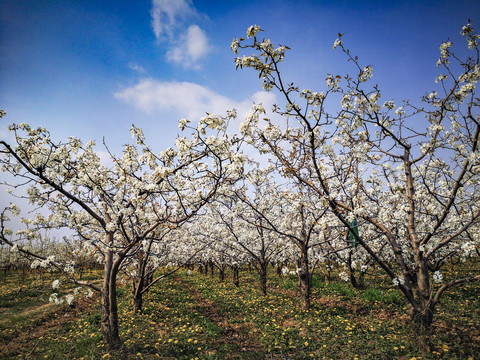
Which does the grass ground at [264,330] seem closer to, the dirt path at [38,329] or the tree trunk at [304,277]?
the dirt path at [38,329]

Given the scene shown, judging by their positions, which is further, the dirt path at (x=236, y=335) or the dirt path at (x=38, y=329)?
the dirt path at (x=38, y=329)

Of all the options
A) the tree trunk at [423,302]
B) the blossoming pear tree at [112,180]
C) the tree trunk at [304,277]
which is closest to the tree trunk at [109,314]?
the blossoming pear tree at [112,180]

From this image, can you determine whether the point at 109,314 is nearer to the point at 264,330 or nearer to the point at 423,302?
the point at 264,330

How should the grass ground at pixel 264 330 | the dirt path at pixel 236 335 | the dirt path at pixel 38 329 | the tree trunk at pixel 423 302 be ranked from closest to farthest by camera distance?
the tree trunk at pixel 423 302, the grass ground at pixel 264 330, the dirt path at pixel 236 335, the dirt path at pixel 38 329

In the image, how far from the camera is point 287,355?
673cm

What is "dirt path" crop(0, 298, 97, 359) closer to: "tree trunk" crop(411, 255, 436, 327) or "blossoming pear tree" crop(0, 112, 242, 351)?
"blossoming pear tree" crop(0, 112, 242, 351)

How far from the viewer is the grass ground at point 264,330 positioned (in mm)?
6648

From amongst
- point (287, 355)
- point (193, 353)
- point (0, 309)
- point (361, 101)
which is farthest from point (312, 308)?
point (0, 309)

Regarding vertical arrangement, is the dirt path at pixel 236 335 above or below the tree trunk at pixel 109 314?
below

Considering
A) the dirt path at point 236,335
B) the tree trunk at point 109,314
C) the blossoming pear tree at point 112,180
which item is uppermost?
the blossoming pear tree at point 112,180

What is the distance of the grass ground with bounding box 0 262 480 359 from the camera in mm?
6648

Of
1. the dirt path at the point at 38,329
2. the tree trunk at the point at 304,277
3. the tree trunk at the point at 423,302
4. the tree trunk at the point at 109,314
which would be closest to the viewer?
the tree trunk at the point at 423,302

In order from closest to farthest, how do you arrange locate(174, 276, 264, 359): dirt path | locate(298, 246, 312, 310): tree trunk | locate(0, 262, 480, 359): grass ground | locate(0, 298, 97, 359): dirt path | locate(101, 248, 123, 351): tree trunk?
locate(0, 262, 480, 359): grass ground < locate(101, 248, 123, 351): tree trunk < locate(174, 276, 264, 359): dirt path < locate(0, 298, 97, 359): dirt path < locate(298, 246, 312, 310): tree trunk

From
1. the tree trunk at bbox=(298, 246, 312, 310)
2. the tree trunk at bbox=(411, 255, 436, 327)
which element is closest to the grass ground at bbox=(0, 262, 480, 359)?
the tree trunk at bbox=(411, 255, 436, 327)
